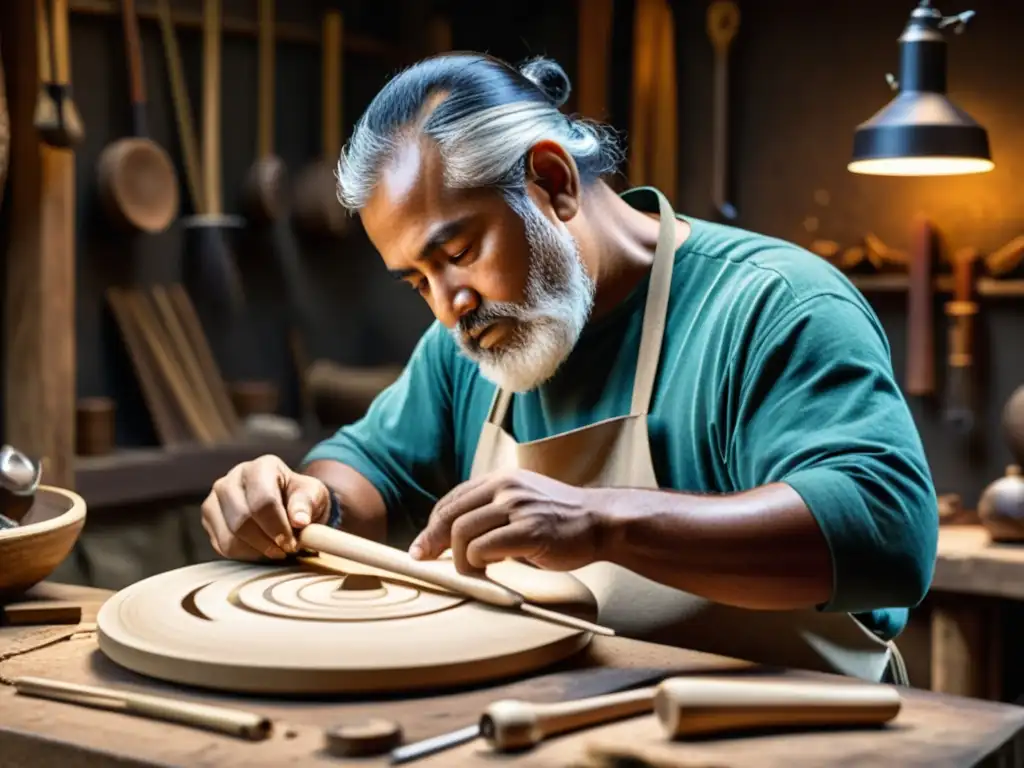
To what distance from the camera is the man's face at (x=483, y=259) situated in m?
2.22

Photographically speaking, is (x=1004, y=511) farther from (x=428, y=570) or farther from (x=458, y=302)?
(x=428, y=570)

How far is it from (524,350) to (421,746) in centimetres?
105

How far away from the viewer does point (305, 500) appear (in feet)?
7.41

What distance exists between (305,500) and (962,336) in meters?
3.17

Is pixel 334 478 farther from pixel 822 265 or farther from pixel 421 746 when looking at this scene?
pixel 421 746

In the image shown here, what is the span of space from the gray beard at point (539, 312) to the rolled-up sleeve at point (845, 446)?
324 millimetres

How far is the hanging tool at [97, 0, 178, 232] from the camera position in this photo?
482 centimetres

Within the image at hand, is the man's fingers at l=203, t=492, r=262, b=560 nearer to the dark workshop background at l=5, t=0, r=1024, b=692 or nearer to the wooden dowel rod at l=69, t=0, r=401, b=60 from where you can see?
the dark workshop background at l=5, t=0, r=1024, b=692

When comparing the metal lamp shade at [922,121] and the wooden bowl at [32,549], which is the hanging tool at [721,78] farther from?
the wooden bowl at [32,549]

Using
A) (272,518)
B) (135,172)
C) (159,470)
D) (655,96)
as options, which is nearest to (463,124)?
(272,518)

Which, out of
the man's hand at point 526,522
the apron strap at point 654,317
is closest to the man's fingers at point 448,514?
the man's hand at point 526,522

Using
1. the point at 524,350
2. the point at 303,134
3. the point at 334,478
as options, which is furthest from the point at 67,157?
the point at 524,350

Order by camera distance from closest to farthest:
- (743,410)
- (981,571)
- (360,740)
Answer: (360,740) < (743,410) < (981,571)

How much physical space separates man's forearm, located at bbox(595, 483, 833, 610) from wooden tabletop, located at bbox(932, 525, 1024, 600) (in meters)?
2.35
